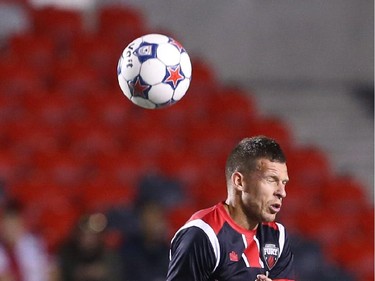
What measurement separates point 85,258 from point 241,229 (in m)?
3.04

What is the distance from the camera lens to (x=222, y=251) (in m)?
4.11

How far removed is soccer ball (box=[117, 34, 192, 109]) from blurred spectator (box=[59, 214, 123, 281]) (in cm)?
254

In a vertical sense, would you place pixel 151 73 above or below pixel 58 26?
below

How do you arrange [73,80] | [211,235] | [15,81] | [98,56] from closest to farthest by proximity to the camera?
[211,235]
[15,81]
[73,80]
[98,56]

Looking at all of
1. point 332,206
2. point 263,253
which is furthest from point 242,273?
point 332,206

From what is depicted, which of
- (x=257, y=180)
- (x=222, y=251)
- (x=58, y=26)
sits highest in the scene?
(x=58, y=26)

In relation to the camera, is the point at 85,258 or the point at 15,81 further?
the point at 15,81

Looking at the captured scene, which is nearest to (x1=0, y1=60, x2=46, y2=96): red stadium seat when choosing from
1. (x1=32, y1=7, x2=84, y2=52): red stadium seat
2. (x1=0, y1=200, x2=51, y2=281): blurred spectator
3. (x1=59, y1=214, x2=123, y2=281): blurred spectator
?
(x1=32, y1=7, x2=84, y2=52): red stadium seat

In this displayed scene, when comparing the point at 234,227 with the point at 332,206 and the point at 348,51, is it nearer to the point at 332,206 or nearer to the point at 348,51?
the point at 332,206

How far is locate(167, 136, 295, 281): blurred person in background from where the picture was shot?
4059 millimetres

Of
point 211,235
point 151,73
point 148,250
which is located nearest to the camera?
point 211,235

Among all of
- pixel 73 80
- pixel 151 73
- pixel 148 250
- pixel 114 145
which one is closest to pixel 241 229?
pixel 151 73

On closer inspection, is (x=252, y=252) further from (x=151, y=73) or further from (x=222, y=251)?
(x=151, y=73)

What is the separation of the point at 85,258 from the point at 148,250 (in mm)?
493
